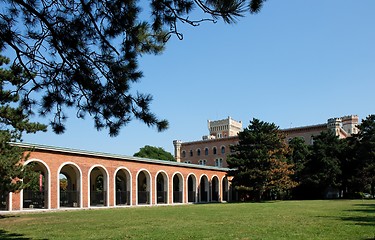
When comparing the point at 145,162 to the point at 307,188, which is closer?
the point at 145,162

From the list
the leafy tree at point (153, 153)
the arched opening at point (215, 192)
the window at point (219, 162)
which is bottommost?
the arched opening at point (215, 192)

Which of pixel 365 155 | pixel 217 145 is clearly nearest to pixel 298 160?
pixel 365 155

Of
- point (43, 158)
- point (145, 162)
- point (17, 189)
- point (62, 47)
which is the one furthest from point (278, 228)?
point (145, 162)

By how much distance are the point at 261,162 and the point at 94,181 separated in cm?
1607

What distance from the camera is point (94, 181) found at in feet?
136

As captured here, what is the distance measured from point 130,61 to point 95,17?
A: 98 centimetres

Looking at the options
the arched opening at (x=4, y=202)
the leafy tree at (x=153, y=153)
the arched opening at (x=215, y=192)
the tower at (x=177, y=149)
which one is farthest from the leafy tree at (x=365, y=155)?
the tower at (x=177, y=149)

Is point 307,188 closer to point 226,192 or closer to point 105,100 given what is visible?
point 226,192

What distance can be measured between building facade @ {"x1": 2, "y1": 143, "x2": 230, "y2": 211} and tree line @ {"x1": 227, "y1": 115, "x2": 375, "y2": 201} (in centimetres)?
486

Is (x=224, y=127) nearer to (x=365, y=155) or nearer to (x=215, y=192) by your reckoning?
(x=215, y=192)

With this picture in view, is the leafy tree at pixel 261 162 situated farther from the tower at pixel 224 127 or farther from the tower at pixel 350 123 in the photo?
the tower at pixel 224 127

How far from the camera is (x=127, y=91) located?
8023 mm

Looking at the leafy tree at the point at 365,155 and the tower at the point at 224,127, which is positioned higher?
the tower at the point at 224,127

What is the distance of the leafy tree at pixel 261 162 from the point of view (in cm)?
4119
